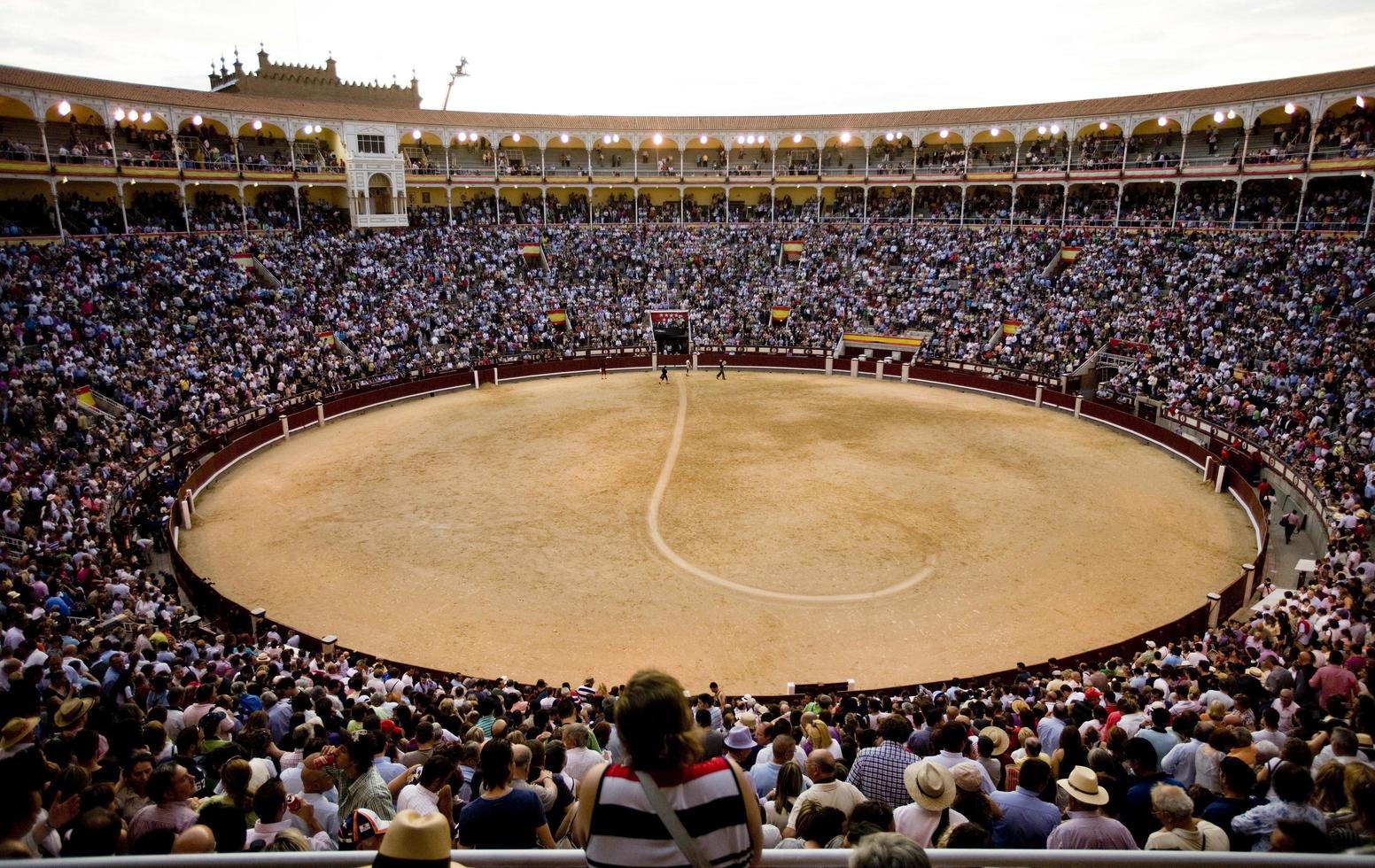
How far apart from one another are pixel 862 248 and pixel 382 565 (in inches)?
1476

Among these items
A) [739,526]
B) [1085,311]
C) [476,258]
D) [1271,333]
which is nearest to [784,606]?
[739,526]

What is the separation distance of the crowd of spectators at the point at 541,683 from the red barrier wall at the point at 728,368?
2.48 feet

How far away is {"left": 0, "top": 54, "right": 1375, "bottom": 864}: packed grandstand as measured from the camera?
15.4 ft

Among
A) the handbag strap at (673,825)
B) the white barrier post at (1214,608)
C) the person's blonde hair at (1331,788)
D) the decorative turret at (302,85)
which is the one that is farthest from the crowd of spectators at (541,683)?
the decorative turret at (302,85)

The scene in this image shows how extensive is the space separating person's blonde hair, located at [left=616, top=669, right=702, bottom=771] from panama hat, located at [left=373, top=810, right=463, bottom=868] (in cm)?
65

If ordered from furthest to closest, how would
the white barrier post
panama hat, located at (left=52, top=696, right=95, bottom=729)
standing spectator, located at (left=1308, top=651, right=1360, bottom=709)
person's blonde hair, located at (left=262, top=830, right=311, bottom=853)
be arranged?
the white barrier post → standing spectator, located at (left=1308, top=651, right=1360, bottom=709) → panama hat, located at (left=52, top=696, right=95, bottom=729) → person's blonde hair, located at (left=262, top=830, right=311, bottom=853)

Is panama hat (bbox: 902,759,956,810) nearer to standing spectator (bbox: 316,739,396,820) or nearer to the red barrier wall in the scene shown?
standing spectator (bbox: 316,739,396,820)

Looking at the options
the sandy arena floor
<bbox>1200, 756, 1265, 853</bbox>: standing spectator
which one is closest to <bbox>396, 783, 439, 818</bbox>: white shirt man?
<bbox>1200, 756, 1265, 853</bbox>: standing spectator

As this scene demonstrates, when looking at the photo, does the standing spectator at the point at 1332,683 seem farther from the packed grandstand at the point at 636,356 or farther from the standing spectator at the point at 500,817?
the standing spectator at the point at 500,817

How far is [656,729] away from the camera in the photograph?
253 cm

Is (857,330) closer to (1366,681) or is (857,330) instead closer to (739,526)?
(739,526)

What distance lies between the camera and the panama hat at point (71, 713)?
6.88 metres

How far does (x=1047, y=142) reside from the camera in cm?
5072

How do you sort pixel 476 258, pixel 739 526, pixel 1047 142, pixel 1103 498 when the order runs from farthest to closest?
pixel 1047 142 < pixel 476 258 < pixel 1103 498 < pixel 739 526
